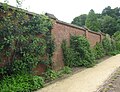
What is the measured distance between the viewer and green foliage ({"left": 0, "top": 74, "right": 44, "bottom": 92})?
749cm

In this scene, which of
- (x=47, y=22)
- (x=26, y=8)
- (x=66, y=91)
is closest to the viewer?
(x=66, y=91)

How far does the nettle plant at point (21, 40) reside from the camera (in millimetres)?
7887

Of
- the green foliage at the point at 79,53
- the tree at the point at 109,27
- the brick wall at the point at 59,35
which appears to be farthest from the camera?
the tree at the point at 109,27

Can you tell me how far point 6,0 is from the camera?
807 centimetres

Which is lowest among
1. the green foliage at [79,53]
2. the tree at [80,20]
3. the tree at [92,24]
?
the green foliage at [79,53]

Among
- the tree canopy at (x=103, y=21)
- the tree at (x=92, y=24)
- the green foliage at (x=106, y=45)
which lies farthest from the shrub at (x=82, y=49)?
the tree canopy at (x=103, y=21)

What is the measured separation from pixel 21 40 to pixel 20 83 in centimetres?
158

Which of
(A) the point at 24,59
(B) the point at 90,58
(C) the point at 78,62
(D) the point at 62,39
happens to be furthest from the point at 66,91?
(B) the point at 90,58

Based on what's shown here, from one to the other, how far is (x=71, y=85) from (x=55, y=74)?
1.62 meters

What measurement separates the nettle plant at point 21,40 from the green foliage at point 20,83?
0.28 meters

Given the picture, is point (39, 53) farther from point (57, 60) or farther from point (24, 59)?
point (57, 60)

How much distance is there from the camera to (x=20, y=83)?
7938 mm

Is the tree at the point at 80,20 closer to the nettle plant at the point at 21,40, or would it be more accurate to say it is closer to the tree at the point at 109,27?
the tree at the point at 109,27

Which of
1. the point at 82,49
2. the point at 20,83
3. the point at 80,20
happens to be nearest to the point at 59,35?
the point at 82,49
